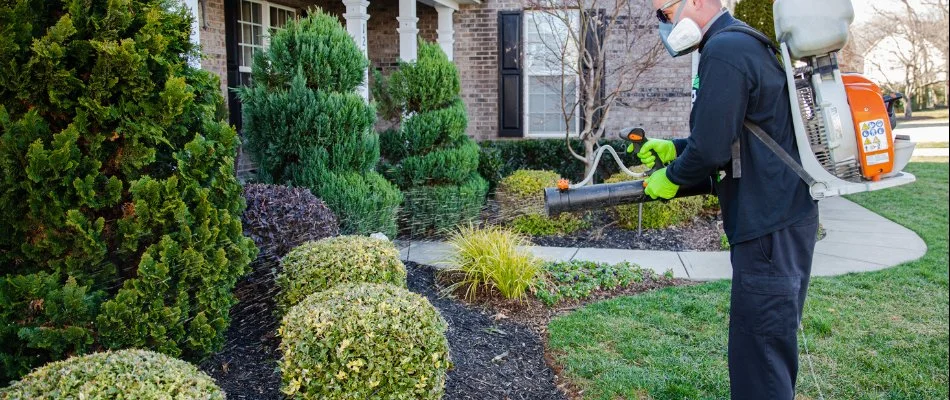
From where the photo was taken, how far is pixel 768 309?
2754 mm

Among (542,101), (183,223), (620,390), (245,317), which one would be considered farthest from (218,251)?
(542,101)

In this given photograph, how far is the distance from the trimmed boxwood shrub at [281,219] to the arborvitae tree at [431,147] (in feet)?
8.66

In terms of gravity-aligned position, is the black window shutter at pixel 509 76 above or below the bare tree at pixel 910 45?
below

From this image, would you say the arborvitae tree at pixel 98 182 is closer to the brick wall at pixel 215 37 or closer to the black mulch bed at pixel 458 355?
the black mulch bed at pixel 458 355

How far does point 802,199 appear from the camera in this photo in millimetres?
2791

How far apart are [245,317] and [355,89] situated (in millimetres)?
2798

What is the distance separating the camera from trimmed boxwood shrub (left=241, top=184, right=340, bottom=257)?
492 centimetres

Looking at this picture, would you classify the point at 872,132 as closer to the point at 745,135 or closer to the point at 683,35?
the point at 745,135

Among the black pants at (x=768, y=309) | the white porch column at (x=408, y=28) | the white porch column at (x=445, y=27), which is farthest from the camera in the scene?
the white porch column at (x=445, y=27)

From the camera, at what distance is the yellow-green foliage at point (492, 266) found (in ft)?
17.9

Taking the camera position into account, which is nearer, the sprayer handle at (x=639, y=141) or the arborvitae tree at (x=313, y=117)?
the sprayer handle at (x=639, y=141)

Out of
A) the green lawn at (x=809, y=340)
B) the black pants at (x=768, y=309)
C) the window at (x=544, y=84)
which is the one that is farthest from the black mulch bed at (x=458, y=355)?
the window at (x=544, y=84)

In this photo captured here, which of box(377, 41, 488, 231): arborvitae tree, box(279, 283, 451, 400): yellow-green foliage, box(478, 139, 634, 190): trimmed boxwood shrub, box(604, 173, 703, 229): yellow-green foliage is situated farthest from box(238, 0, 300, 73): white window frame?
box(279, 283, 451, 400): yellow-green foliage

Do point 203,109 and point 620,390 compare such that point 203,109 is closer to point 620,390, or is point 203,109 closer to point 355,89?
point 620,390
